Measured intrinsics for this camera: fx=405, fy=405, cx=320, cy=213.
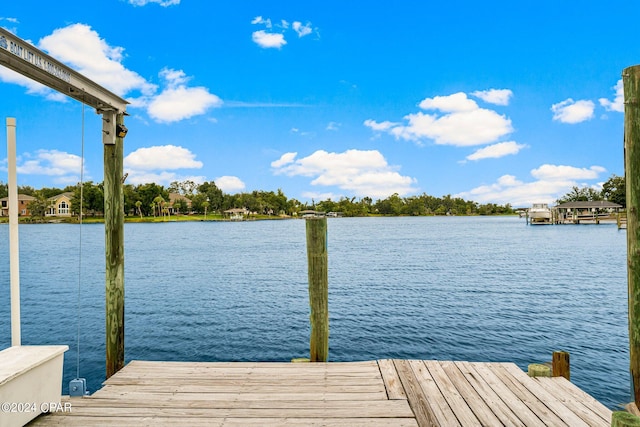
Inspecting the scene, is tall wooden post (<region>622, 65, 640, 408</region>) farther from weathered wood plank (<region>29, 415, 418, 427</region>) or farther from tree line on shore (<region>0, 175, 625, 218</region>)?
tree line on shore (<region>0, 175, 625, 218</region>)

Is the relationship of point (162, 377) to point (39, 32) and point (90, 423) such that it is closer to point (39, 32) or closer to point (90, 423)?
point (90, 423)

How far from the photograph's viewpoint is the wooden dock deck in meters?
3.57

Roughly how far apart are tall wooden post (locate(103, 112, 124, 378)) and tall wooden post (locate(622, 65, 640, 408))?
5433 mm

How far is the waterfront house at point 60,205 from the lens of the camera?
336 feet

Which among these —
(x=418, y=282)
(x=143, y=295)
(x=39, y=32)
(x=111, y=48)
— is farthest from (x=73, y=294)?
(x=111, y=48)

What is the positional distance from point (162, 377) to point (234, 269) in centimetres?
2568

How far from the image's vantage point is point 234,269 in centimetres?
2973

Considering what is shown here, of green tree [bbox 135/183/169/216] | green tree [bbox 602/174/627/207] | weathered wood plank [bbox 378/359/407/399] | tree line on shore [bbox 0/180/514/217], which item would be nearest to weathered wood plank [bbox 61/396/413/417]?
weathered wood plank [bbox 378/359/407/399]

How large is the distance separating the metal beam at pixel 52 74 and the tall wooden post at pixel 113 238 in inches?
→ 8.6

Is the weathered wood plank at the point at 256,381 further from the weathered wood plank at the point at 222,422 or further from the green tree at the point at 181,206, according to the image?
the green tree at the point at 181,206

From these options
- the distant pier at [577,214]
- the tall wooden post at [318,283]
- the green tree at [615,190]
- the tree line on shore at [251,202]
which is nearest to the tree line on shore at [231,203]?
the tree line on shore at [251,202]

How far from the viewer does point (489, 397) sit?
13.3 feet

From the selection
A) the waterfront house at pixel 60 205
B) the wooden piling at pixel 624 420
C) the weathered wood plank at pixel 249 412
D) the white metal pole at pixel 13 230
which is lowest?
the weathered wood plank at pixel 249 412

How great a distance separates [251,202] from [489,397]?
15438cm
